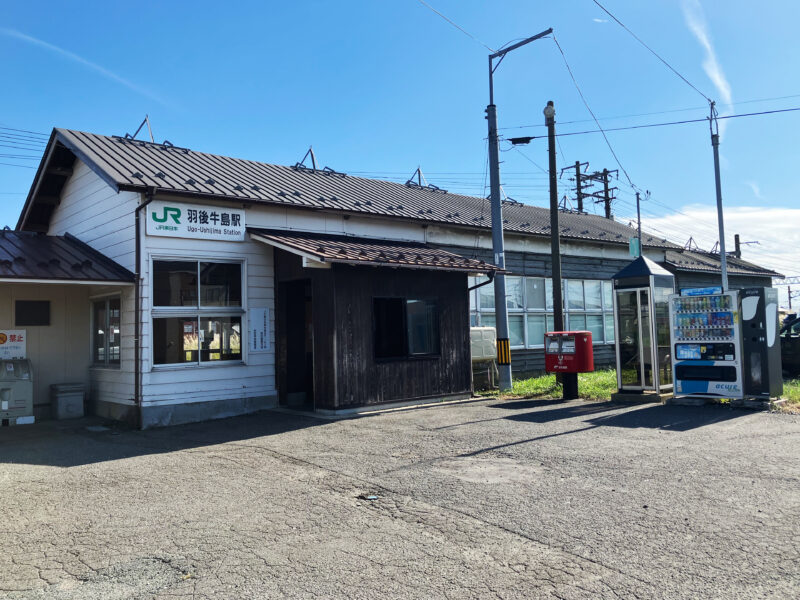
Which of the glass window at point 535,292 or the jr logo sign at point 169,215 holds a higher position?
the jr logo sign at point 169,215

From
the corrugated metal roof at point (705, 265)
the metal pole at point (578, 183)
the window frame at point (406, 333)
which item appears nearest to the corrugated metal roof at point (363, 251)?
the window frame at point (406, 333)

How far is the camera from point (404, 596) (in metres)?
3.82

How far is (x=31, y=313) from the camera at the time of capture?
479 inches

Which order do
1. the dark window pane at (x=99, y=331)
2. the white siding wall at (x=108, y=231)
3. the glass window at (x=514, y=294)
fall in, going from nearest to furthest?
1. the white siding wall at (x=108, y=231)
2. the dark window pane at (x=99, y=331)
3. the glass window at (x=514, y=294)

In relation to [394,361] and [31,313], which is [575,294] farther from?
[31,313]

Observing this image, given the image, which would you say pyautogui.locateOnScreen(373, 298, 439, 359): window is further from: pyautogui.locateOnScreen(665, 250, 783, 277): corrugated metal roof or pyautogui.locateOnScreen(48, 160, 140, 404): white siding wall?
pyautogui.locateOnScreen(665, 250, 783, 277): corrugated metal roof

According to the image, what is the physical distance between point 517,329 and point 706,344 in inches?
255

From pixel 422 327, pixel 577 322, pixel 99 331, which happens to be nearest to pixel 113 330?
pixel 99 331

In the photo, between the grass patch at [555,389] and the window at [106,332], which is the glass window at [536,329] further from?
the window at [106,332]

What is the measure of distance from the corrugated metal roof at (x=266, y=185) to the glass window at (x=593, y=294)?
137 centimetres

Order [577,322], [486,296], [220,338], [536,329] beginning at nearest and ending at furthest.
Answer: [220,338] < [486,296] < [536,329] < [577,322]

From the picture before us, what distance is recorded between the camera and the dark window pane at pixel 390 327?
12.1 metres

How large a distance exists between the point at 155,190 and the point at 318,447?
517 cm

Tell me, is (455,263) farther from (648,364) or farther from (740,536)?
(740,536)
